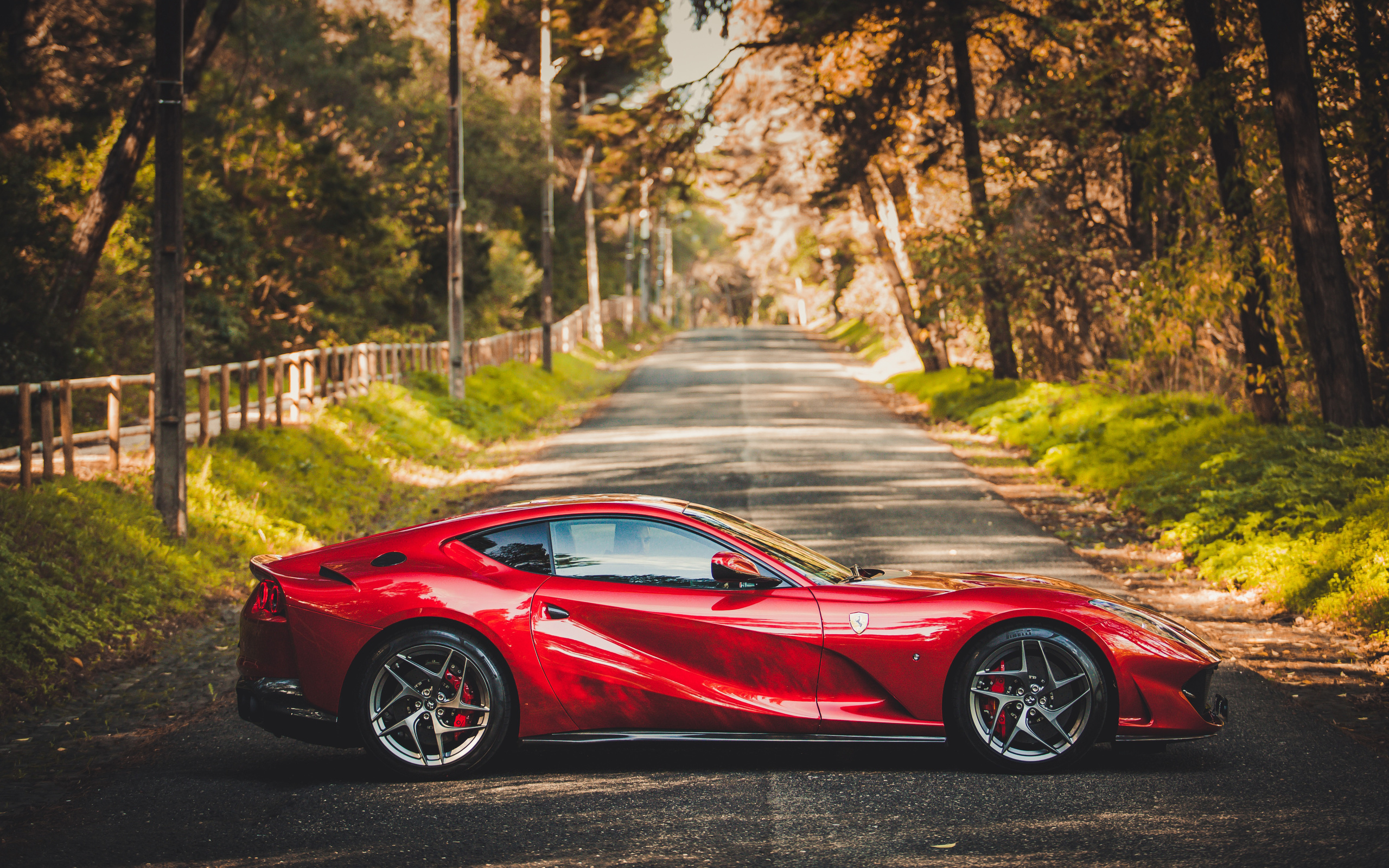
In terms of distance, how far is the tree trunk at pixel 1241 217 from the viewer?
13570 millimetres

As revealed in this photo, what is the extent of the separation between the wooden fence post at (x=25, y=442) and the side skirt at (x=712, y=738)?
6.66m

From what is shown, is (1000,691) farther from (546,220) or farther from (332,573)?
(546,220)

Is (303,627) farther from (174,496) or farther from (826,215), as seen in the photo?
(826,215)

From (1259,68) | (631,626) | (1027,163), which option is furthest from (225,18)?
(631,626)

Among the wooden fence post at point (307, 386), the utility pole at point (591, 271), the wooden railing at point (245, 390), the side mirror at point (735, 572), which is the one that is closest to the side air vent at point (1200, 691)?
the side mirror at point (735, 572)

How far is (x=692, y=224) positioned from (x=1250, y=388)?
100522 mm

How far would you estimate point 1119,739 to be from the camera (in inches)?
213

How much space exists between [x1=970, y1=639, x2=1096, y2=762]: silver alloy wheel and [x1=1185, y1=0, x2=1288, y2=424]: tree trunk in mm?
9752

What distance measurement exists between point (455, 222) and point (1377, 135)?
16.4 meters

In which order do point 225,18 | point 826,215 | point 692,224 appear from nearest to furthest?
point 225,18, point 826,215, point 692,224

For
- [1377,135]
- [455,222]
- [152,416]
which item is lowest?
[152,416]

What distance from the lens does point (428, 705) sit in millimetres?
5570

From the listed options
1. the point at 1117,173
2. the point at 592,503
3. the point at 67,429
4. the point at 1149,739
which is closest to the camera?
the point at 1149,739

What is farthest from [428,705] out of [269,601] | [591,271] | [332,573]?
[591,271]
